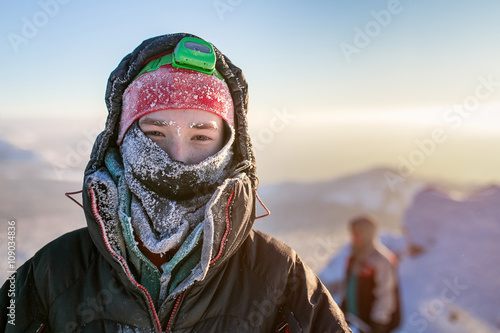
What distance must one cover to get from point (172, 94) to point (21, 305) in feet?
3.23

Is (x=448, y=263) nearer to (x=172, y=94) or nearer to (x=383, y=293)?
(x=383, y=293)

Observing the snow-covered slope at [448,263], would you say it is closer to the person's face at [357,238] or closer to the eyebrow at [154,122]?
the person's face at [357,238]

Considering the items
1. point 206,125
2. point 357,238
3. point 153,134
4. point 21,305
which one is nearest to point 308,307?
point 206,125

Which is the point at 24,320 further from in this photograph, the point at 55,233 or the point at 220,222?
the point at 55,233

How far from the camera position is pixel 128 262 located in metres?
1.41

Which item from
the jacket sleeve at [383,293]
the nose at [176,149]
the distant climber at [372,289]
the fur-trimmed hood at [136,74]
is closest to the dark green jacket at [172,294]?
the fur-trimmed hood at [136,74]

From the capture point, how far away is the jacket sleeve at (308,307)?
1.37 m

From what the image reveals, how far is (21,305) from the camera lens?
1352 millimetres

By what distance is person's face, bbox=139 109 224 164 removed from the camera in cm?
150

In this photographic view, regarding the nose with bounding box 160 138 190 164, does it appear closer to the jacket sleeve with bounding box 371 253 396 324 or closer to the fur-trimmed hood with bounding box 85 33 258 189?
the fur-trimmed hood with bounding box 85 33 258 189

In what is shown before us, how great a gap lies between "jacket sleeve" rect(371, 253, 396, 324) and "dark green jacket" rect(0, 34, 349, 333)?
173 cm

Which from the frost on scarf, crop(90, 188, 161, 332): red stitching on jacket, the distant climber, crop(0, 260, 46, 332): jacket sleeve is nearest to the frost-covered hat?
the frost on scarf

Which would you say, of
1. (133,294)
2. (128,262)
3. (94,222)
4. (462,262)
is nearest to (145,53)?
(94,222)

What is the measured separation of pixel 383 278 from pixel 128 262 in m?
2.37
